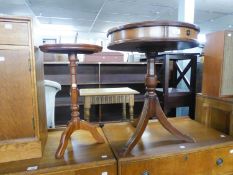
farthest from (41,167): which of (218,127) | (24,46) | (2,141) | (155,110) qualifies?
(218,127)

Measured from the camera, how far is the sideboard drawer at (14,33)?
2.87ft

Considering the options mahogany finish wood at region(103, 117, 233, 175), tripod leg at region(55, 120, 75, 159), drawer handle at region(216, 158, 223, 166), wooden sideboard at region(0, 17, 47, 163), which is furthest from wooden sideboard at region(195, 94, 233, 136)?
wooden sideboard at region(0, 17, 47, 163)

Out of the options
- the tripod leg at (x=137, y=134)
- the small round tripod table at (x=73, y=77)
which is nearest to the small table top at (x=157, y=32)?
the small round tripod table at (x=73, y=77)

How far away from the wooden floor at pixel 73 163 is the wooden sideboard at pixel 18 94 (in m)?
0.06

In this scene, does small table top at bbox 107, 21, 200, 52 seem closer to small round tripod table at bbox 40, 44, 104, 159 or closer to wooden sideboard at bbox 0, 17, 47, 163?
small round tripod table at bbox 40, 44, 104, 159

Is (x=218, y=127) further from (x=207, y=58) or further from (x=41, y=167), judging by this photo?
(x=41, y=167)

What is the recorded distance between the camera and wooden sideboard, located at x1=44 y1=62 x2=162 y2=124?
3237mm

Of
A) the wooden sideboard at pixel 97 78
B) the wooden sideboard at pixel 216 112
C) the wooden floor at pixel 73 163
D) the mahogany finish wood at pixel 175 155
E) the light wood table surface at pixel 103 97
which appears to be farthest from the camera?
the wooden sideboard at pixel 97 78

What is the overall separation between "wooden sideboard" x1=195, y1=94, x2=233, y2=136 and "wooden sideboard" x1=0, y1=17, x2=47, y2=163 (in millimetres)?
1220

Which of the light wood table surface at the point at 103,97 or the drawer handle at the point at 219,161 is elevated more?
the light wood table surface at the point at 103,97

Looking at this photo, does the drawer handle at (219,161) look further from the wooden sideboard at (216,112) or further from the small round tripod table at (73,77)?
the small round tripod table at (73,77)

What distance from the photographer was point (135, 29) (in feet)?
3.05

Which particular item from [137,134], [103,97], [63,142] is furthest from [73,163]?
[103,97]

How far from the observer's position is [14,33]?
888 millimetres
